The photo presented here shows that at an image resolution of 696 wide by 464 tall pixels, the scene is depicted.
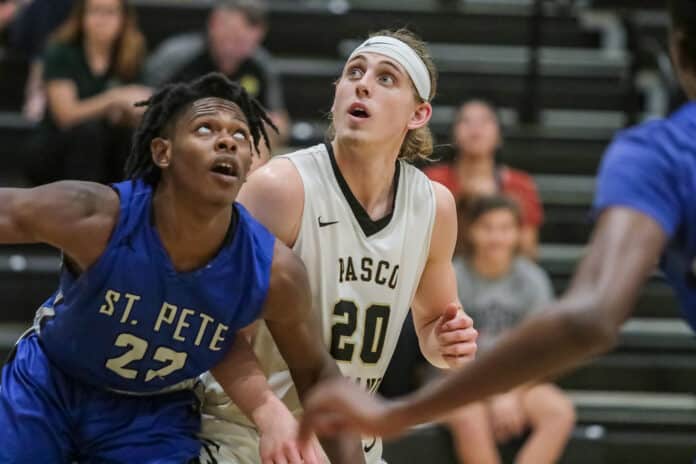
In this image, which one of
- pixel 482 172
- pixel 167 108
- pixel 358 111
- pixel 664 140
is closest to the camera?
pixel 664 140

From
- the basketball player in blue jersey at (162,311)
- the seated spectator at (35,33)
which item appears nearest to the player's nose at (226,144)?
the basketball player in blue jersey at (162,311)

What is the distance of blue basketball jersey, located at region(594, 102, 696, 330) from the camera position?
2.08m

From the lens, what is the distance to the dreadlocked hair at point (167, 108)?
11.2 feet

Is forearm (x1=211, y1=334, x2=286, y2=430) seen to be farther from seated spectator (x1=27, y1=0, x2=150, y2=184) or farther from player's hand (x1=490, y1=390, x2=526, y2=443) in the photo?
seated spectator (x1=27, y1=0, x2=150, y2=184)

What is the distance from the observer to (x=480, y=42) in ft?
28.5

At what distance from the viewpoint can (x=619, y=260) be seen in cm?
204

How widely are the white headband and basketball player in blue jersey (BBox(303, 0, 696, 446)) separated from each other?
1.61 metres

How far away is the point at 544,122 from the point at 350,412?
638 cm

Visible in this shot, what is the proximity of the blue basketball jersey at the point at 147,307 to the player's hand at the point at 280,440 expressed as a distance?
22 centimetres

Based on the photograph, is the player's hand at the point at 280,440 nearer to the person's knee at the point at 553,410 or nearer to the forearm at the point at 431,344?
the forearm at the point at 431,344

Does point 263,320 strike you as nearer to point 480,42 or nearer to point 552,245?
point 552,245

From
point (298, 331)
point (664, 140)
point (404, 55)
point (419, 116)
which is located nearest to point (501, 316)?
point (419, 116)

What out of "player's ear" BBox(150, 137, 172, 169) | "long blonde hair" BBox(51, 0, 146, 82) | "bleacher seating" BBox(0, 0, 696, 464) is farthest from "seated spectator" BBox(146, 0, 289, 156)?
"player's ear" BBox(150, 137, 172, 169)

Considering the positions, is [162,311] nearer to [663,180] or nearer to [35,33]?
[663,180]
